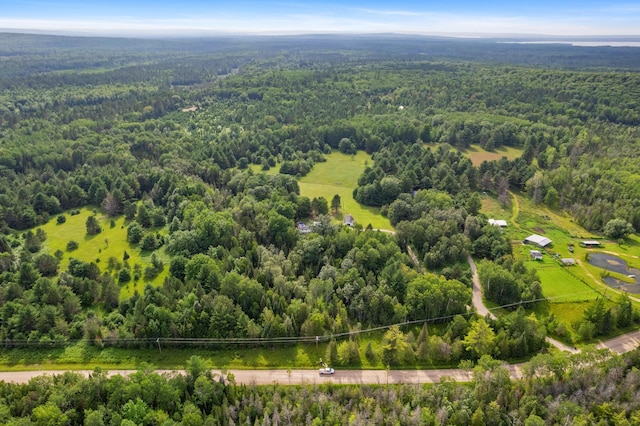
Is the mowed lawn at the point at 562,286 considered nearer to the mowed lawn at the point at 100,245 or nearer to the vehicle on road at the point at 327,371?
the vehicle on road at the point at 327,371

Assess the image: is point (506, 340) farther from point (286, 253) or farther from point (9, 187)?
point (9, 187)

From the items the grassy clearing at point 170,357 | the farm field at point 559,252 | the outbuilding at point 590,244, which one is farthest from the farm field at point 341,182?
the grassy clearing at point 170,357

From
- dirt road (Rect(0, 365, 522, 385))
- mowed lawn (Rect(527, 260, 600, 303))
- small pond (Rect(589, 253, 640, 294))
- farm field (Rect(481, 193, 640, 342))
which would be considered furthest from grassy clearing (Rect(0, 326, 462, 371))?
small pond (Rect(589, 253, 640, 294))

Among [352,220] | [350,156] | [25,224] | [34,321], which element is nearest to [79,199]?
[25,224]

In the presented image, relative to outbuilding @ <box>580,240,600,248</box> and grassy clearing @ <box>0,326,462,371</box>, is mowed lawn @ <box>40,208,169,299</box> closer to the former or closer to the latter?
grassy clearing @ <box>0,326,462,371</box>

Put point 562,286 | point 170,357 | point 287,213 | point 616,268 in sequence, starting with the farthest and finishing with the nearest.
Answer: point 287,213, point 616,268, point 562,286, point 170,357

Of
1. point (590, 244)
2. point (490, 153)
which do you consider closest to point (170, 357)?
point (590, 244)

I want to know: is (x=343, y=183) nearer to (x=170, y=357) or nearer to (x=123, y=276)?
(x=123, y=276)
